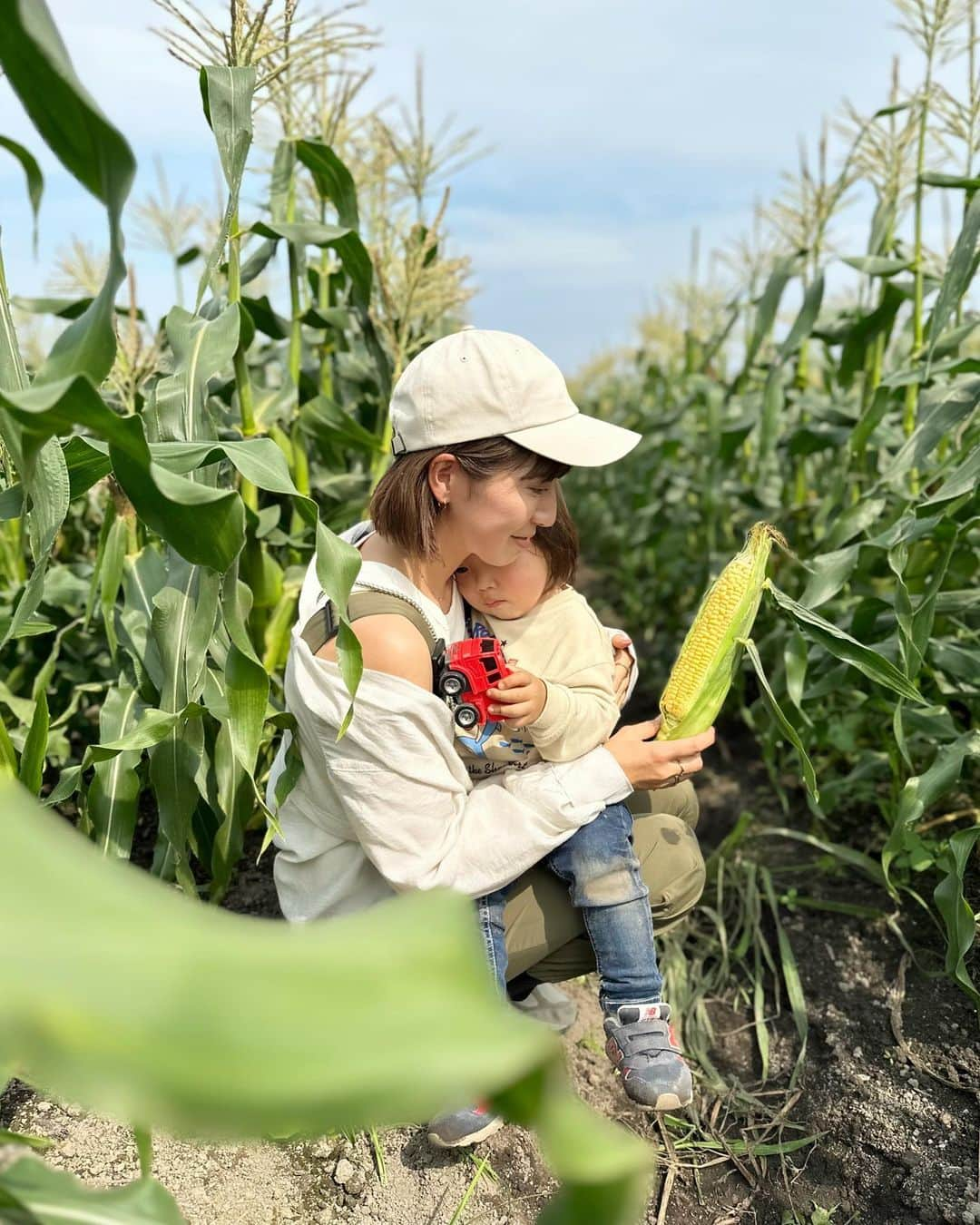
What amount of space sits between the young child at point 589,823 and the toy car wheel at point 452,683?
63 millimetres

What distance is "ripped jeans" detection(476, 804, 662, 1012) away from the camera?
1998mm

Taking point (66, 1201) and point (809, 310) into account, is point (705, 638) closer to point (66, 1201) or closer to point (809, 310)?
point (66, 1201)

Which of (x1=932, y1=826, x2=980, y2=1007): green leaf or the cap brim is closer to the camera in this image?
the cap brim

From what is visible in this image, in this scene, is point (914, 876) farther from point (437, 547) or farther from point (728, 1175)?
point (437, 547)

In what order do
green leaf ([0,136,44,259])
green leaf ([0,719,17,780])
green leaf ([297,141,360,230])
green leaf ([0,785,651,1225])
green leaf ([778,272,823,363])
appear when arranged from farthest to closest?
green leaf ([778,272,823,363]) → green leaf ([297,141,360,230]) → green leaf ([0,719,17,780]) → green leaf ([0,136,44,259]) → green leaf ([0,785,651,1225])

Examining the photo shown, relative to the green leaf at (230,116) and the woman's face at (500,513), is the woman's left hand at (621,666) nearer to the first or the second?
the woman's face at (500,513)

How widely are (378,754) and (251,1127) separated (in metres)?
1.37

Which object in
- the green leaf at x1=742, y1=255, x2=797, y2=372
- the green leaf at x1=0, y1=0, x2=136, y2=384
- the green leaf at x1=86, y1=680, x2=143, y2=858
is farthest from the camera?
the green leaf at x1=742, y1=255, x2=797, y2=372

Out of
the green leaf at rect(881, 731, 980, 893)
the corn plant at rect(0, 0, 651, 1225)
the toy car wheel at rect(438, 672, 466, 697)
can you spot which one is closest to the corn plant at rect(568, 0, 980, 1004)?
the green leaf at rect(881, 731, 980, 893)

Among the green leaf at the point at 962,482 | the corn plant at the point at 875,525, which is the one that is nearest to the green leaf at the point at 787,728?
the corn plant at the point at 875,525

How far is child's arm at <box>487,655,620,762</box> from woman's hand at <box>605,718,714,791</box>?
1.7 inches

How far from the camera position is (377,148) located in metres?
3.28

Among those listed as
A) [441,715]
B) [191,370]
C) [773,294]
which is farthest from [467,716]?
[773,294]

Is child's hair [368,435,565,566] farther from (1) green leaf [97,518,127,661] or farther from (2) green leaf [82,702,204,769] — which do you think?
(1) green leaf [97,518,127,661]
